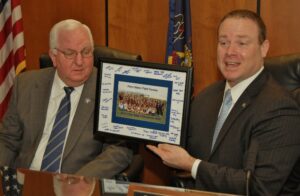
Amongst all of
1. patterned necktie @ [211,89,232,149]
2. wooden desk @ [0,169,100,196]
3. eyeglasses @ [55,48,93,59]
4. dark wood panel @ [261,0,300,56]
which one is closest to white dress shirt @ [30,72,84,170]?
eyeglasses @ [55,48,93,59]

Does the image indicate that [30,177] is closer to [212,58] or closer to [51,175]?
[51,175]

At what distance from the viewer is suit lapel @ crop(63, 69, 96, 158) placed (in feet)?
9.81

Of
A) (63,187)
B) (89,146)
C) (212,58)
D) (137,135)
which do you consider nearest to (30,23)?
(212,58)

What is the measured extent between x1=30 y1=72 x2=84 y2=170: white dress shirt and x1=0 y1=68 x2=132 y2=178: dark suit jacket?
0.08 feet

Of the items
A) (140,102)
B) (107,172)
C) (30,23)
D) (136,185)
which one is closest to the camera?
(136,185)

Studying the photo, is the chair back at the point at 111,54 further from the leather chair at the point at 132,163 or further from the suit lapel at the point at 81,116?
the suit lapel at the point at 81,116

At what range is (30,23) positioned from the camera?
16.8ft

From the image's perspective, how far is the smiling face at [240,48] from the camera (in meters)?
2.56

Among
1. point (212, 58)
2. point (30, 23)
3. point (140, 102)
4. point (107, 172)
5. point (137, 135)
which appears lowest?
point (107, 172)

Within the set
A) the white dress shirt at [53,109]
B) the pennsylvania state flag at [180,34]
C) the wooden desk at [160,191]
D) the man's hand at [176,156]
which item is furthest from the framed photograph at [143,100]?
the pennsylvania state flag at [180,34]

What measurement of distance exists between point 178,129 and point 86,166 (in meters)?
0.62

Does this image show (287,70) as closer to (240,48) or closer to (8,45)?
A: (240,48)

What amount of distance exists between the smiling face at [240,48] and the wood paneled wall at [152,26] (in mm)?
1358

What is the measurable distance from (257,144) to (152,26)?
7.47 ft
